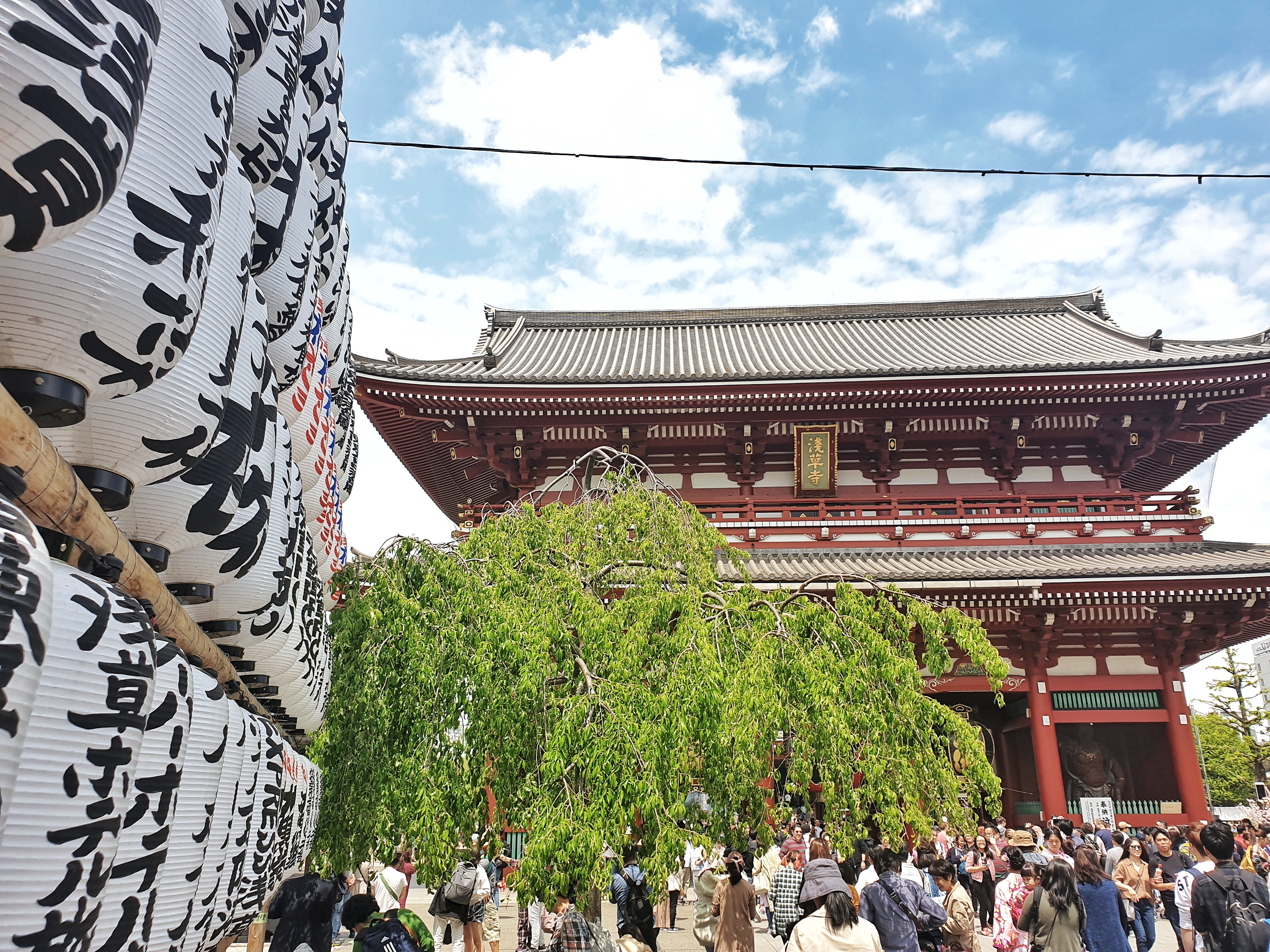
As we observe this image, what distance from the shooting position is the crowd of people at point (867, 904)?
438 cm

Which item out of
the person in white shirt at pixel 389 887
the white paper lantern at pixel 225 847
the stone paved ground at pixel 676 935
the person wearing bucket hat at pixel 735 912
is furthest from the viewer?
the stone paved ground at pixel 676 935

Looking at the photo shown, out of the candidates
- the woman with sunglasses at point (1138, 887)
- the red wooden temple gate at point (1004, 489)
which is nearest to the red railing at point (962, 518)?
the red wooden temple gate at point (1004, 489)

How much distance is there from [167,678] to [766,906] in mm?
10719

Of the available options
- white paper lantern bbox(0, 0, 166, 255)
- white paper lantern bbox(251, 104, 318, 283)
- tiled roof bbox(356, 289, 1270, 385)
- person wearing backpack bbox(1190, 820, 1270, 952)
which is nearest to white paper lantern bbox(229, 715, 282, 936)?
white paper lantern bbox(251, 104, 318, 283)

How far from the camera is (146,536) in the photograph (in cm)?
183

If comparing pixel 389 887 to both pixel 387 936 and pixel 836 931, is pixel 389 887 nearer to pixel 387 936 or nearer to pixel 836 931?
pixel 387 936

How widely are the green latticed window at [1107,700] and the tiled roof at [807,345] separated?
4.84 meters

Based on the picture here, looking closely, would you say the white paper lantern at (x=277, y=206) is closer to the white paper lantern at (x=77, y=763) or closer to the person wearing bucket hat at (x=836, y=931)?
the white paper lantern at (x=77, y=763)

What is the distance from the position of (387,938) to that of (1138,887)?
7039 mm

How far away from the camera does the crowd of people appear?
4379mm

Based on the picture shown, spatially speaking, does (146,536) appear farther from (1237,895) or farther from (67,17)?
(1237,895)

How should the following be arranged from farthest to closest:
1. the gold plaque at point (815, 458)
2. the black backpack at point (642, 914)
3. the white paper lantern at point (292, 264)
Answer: the gold plaque at point (815, 458) → the black backpack at point (642, 914) → the white paper lantern at point (292, 264)

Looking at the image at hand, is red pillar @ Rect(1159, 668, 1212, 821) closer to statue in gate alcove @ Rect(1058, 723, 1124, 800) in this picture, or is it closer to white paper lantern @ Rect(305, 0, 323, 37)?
statue in gate alcove @ Rect(1058, 723, 1124, 800)

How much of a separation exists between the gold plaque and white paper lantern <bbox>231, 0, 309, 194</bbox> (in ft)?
35.1
